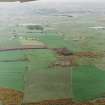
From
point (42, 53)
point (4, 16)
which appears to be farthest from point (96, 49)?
point (4, 16)

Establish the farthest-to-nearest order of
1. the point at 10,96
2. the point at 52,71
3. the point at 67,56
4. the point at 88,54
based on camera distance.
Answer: the point at 88,54, the point at 67,56, the point at 52,71, the point at 10,96

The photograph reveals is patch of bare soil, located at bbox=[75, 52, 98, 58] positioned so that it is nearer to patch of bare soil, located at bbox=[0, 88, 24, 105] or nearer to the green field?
the green field

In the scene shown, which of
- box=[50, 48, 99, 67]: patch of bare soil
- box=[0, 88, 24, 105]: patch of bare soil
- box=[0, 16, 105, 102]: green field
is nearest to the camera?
box=[0, 88, 24, 105]: patch of bare soil

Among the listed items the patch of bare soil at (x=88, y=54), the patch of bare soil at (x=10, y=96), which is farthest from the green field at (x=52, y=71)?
the patch of bare soil at (x=88, y=54)

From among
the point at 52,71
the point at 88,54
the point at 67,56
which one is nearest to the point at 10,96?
the point at 52,71

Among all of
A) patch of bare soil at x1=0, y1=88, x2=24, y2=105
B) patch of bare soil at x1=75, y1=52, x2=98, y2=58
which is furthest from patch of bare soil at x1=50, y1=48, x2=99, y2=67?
patch of bare soil at x1=0, y1=88, x2=24, y2=105

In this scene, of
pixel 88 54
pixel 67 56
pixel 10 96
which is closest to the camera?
pixel 10 96

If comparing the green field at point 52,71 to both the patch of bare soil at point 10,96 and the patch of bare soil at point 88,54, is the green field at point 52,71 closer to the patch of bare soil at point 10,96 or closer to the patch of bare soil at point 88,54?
the patch of bare soil at point 10,96

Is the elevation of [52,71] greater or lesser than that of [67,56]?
greater

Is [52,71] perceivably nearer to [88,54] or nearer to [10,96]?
[10,96]

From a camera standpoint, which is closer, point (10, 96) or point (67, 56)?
point (10, 96)
